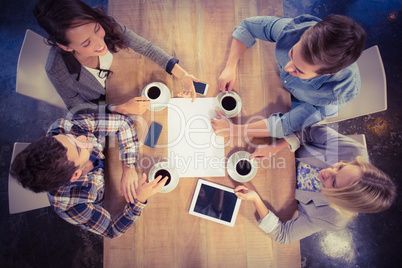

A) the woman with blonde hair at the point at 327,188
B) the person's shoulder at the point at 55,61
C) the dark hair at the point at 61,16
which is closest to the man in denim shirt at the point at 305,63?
the woman with blonde hair at the point at 327,188

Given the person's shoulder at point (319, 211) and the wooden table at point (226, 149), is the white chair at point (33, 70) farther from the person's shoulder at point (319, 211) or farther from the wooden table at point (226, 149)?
the person's shoulder at point (319, 211)

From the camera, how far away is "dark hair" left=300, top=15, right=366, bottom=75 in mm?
741

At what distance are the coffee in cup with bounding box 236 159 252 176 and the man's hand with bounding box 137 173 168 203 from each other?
0.97 ft

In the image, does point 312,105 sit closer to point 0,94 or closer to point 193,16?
point 193,16

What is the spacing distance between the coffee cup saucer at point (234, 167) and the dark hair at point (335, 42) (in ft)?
1.41

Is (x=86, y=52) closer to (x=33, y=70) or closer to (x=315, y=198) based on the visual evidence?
(x=33, y=70)

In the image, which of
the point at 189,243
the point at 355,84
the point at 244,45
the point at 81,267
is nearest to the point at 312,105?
the point at 355,84

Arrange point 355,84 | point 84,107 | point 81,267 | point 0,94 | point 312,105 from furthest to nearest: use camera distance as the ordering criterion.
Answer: point 0,94 < point 81,267 < point 84,107 < point 312,105 < point 355,84

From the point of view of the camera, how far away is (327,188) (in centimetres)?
101

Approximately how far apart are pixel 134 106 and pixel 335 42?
777 mm

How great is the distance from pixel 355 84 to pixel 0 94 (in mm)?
2560

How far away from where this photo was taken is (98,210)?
3.24 feet

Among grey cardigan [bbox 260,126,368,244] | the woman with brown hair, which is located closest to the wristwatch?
the woman with brown hair

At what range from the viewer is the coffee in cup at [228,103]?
101cm
